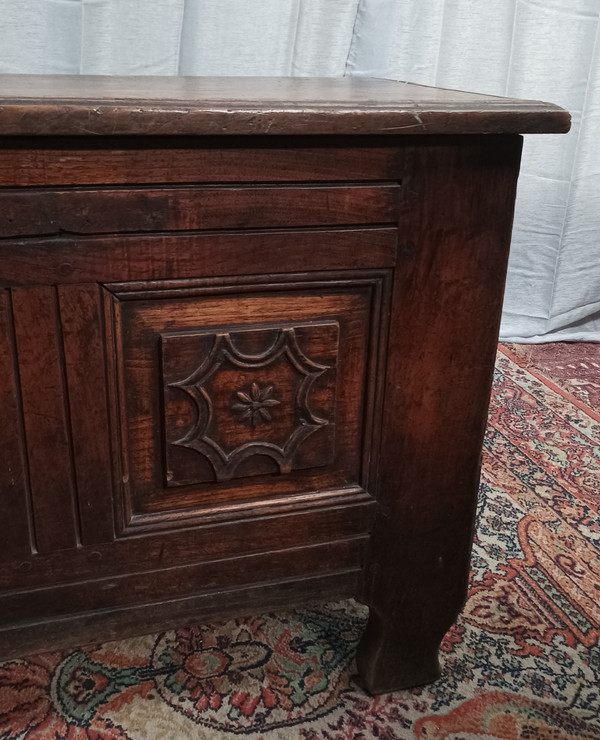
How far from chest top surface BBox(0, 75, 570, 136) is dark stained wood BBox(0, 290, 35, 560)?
0.18 meters

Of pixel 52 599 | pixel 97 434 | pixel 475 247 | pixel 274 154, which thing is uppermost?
pixel 274 154

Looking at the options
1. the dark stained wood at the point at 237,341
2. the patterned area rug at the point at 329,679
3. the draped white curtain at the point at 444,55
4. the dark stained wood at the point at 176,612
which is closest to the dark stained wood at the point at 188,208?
the dark stained wood at the point at 237,341

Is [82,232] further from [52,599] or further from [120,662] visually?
[120,662]

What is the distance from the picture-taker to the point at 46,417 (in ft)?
2.73

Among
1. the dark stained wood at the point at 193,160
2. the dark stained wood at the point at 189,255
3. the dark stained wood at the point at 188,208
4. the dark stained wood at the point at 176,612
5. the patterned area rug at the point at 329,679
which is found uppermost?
the dark stained wood at the point at 193,160

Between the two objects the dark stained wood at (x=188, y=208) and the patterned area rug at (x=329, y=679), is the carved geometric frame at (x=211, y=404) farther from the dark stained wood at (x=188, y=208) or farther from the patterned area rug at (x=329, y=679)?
the patterned area rug at (x=329, y=679)

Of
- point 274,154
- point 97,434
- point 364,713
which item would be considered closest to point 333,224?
point 274,154

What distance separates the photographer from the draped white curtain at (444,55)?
1.69m

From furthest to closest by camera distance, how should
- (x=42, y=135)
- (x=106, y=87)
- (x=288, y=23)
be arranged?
(x=288, y=23), (x=106, y=87), (x=42, y=135)

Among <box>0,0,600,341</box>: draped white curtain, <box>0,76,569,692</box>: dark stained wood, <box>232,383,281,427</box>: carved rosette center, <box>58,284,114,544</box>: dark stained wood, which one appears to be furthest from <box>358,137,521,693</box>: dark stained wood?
<box>0,0,600,341</box>: draped white curtain

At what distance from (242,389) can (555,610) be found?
29.3 inches

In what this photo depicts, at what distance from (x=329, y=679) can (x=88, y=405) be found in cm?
57

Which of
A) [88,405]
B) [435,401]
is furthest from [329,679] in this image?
[88,405]

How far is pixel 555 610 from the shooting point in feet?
4.29
